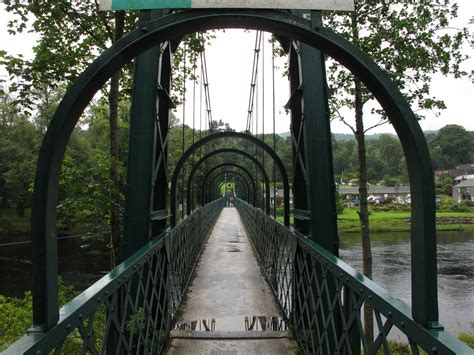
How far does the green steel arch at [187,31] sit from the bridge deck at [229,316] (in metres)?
2.13

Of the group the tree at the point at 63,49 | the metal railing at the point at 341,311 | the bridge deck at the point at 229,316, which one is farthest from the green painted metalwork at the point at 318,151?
the tree at the point at 63,49

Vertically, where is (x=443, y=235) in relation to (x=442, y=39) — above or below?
below

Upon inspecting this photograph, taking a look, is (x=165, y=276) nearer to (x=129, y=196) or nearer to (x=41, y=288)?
(x=129, y=196)

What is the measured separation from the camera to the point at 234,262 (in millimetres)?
7684

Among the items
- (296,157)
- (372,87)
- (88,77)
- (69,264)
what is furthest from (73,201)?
(69,264)

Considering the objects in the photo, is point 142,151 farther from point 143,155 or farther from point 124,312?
point 124,312

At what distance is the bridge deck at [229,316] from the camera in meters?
3.42

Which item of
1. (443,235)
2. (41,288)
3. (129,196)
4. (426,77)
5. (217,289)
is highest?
(426,77)

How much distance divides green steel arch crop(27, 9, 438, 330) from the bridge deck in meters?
2.13

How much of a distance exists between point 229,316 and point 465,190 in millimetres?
73983

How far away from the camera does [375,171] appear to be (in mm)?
84500

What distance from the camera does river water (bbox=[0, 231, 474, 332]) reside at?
1647 centimetres

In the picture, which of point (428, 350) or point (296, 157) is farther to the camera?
point (296, 157)

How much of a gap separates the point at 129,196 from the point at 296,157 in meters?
1.73
